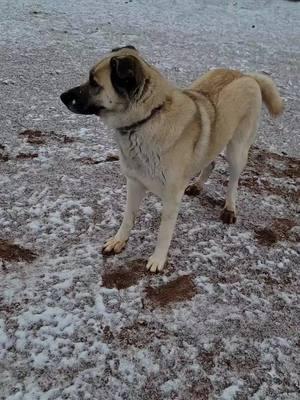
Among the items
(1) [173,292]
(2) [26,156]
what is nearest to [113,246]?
(1) [173,292]

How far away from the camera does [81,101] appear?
3332 millimetres

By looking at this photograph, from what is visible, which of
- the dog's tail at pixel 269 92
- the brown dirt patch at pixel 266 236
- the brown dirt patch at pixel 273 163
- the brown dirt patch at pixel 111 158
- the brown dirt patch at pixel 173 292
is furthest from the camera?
the brown dirt patch at pixel 273 163

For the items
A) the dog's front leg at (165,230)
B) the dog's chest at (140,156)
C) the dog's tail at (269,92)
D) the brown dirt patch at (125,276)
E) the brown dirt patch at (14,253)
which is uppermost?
the dog's tail at (269,92)

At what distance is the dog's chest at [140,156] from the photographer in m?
3.47

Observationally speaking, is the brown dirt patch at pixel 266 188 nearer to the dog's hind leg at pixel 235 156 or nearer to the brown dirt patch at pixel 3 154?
the dog's hind leg at pixel 235 156

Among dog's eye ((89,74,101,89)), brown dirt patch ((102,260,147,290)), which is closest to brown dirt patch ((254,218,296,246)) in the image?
brown dirt patch ((102,260,147,290))

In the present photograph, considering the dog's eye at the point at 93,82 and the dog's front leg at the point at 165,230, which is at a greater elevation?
the dog's eye at the point at 93,82

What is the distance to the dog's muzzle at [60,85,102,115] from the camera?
10.9ft

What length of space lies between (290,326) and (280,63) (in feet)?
25.1

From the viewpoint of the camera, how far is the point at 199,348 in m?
3.30

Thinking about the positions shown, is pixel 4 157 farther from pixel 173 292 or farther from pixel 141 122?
pixel 173 292

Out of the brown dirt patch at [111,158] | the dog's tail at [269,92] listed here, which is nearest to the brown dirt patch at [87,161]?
the brown dirt patch at [111,158]

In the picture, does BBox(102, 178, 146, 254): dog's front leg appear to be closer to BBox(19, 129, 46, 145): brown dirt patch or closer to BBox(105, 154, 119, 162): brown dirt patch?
BBox(105, 154, 119, 162): brown dirt patch

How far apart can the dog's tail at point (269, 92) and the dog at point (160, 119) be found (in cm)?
17
